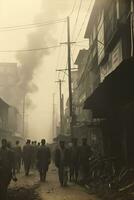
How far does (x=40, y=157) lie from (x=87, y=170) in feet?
9.14

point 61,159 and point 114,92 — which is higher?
point 114,92

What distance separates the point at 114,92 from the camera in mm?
17312

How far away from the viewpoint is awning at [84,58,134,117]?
1291 cm

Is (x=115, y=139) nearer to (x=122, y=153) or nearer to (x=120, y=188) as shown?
(x=122, y=153)

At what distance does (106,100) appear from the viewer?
19625mm

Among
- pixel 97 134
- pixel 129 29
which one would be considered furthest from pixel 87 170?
pixel 97 134

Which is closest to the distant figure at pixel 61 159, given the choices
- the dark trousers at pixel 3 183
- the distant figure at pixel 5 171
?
the distant figure at pixel 5 171

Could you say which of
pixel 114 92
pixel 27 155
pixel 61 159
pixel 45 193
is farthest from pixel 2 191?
pixel 27 155

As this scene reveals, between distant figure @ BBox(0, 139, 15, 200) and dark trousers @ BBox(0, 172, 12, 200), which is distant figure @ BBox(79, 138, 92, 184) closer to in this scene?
distant figure @ BBox(0, 139, 15, 200)

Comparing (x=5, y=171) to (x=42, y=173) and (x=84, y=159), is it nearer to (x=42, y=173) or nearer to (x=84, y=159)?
(x=84, y=159)

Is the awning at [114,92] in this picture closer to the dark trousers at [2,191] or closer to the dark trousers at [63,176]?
the dark trousers at [63,176]

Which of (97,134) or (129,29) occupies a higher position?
(129,29)

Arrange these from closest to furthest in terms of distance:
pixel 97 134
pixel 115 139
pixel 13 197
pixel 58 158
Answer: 1. pixel 13 197
2. pixel 58 158
3. pixel 115 139
4. pixel 97 134

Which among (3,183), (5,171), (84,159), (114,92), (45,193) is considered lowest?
(45,193)
